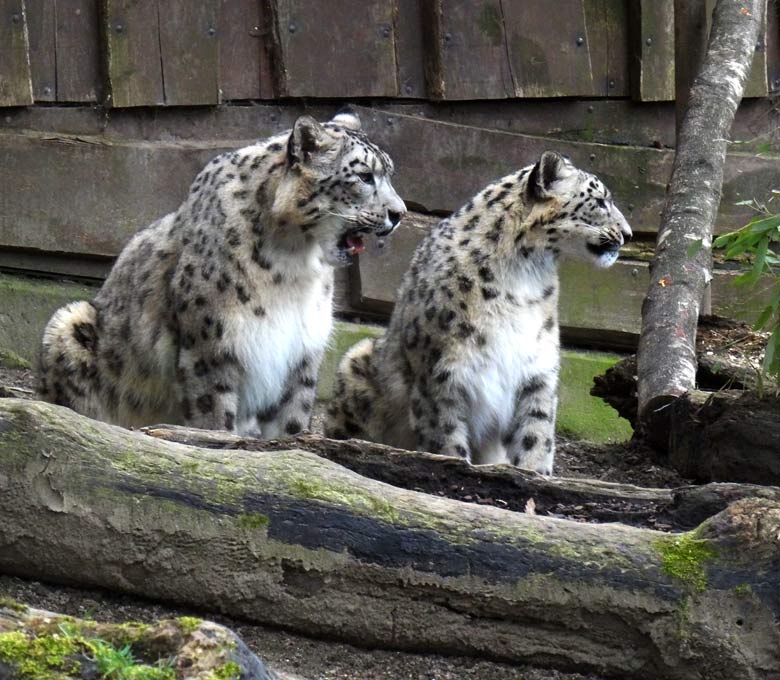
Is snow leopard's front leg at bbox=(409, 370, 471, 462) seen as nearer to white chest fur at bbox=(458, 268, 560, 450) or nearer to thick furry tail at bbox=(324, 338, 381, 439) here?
white chest fur at bbox=(458, 268, 560, 450)

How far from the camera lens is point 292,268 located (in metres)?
6.13

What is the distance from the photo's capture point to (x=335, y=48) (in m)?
8.02

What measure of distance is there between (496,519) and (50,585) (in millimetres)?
1251

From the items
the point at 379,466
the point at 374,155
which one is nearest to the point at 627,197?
the point at 374,155

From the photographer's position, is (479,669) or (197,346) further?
(197,346)

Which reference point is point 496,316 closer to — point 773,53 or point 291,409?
point 291,409

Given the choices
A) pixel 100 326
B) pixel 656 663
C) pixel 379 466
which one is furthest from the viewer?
pixel 100 326

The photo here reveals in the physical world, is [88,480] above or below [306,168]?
below

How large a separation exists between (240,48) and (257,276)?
235cm

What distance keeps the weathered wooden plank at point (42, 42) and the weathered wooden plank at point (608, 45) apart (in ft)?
10.3

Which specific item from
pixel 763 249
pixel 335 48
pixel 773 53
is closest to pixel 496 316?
pixel 763 249

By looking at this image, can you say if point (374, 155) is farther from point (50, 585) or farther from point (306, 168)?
point (50, 585)

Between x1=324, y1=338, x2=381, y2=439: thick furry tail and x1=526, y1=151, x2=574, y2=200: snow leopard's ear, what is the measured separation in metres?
1.19

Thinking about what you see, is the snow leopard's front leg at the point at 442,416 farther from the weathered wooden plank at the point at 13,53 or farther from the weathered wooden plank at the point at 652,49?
the weathered wooden plank at the point at 652,49
